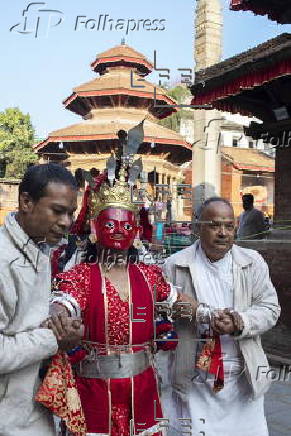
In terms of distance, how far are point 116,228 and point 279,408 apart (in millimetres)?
3295

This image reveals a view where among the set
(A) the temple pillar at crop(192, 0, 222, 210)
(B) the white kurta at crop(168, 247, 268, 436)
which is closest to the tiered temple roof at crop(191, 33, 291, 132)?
(B) the white kurta at crop(168, 247, 268, 436)

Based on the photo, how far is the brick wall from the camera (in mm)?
7289

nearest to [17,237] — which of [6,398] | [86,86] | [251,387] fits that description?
[6,398]

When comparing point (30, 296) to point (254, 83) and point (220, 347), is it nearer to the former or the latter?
point (220, 347)

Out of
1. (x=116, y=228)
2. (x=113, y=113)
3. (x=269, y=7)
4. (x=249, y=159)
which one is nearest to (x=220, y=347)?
(x=116, y=228)

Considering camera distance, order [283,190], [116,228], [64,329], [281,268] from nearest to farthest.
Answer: [64,329], [116,228], [281,268], [283,190]

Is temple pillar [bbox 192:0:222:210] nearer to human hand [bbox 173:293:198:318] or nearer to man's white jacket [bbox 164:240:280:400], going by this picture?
man's white jacket [bbox 164:240:280:400]

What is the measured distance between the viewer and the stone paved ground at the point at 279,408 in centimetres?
478

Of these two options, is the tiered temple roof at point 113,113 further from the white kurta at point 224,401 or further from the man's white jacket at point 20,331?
the man's white jacket at point 20,331

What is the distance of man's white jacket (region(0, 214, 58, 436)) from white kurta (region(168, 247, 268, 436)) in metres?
1.35

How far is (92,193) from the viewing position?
342 cm

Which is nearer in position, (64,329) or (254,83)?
(64,329)

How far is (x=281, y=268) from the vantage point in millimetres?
7473

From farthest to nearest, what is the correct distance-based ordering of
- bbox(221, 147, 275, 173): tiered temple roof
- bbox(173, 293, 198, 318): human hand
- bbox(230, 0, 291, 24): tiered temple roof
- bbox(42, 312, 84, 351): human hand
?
bbox(221, 147, 275, 173): tiered temple roof, bbox(230, 0, 291, 24): tiered temple roof, bbox(173, 293, 198, 318): human hand, bbox(42, 312, 84, 351): human hand
